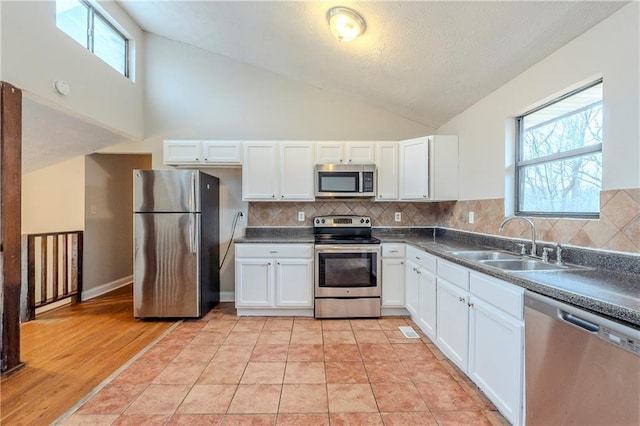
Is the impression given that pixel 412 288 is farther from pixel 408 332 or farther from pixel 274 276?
pixel 274 276

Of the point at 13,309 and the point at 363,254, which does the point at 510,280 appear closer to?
the point at 363,254

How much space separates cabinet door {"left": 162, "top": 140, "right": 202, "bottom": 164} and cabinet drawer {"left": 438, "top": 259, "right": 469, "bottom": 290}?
289 centimetres

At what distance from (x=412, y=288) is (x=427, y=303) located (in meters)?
0.36


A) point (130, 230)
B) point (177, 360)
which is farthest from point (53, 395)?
point (130, 230)

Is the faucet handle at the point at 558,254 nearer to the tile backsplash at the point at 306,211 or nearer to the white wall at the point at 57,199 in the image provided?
the tile backsplash at the point at 306,211

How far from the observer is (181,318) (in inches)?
124

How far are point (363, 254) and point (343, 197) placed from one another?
2.41 feet

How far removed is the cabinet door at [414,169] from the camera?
Result: 323cm

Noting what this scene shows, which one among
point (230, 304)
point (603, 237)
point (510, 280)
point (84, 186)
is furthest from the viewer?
point (84, 186)

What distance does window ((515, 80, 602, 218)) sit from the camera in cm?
178

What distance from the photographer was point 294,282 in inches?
124

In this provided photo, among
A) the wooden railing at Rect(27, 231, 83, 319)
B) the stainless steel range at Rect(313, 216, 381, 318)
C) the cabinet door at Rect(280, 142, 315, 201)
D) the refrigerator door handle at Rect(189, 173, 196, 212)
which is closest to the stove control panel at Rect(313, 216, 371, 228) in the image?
the cabinet door at Rect(280, 142, 315, 201)

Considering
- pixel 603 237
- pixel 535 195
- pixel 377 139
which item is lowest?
pixel 603 237

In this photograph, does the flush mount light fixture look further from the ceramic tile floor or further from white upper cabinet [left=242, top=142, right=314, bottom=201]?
the ceramic tile floor
